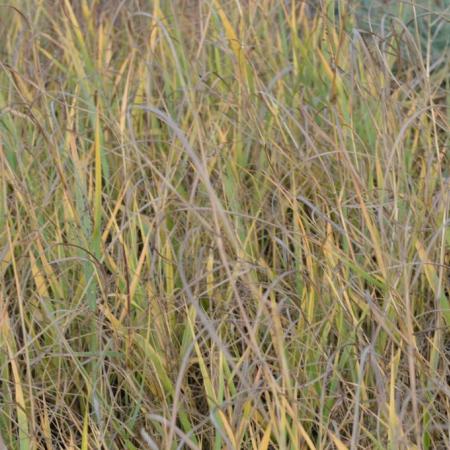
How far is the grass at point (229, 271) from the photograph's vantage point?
1.10 metres

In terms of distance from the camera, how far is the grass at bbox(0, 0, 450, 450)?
3.61ft

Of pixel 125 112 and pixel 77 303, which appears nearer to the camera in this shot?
pixel 77 303

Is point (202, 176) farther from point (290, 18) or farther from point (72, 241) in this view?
point (290, 18)

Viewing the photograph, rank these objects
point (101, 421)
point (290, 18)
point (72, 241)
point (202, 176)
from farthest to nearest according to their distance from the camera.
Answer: point (290, 18) < point (72, 241) < point (101, 421) < point (202, 176)

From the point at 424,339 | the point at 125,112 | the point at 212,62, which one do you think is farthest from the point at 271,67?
the point at 424,339

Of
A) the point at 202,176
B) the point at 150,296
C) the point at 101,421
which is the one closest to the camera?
the point at 202,176

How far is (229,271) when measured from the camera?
3.15 feet

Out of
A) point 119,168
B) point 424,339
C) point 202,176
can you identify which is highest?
point 202,176

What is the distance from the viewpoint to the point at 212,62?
5.96 feet

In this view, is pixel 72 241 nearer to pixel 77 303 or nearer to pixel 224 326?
pixel 77 303

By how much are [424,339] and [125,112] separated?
58 centimetres

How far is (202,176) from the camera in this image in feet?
3.16

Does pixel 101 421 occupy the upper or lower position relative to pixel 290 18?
lower

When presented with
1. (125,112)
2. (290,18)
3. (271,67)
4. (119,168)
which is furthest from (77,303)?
(290,18)
